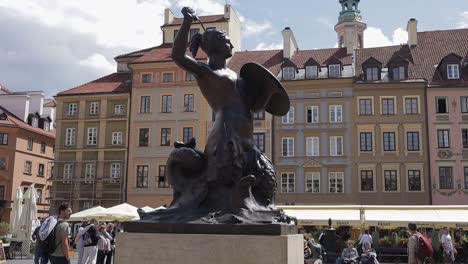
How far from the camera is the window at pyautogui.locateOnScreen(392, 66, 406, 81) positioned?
35.5m

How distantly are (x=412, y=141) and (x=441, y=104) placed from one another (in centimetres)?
301

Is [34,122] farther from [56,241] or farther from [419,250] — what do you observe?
[56,241]

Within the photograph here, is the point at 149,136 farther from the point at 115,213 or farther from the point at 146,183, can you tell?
the point at 115,213

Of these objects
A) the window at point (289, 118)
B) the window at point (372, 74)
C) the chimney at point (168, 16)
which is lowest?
the window at point (289, 118)

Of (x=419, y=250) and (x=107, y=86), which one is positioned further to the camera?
(x=107, y=86)

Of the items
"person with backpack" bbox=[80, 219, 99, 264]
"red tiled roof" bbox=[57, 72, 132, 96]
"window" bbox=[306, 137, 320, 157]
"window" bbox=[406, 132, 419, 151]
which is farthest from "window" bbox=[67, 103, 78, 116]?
"person with backpack" bbox=[80, 219, 99, 264]

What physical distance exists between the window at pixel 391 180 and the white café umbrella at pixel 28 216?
71.7 ft

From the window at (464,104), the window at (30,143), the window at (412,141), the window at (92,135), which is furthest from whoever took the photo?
the window at (30,143)

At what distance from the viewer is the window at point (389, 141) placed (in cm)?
3494

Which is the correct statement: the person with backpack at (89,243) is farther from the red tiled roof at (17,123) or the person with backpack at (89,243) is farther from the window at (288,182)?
the red tiled roof at (17,123)

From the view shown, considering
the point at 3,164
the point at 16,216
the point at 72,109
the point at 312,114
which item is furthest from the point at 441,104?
the point at 3,164

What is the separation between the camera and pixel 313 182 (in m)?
35.4

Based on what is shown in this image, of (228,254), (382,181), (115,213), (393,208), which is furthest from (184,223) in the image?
(382,181)

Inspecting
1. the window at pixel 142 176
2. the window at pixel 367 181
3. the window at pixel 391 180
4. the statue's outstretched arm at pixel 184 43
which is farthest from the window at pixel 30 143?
the statue's outstretched arm at pixel 184 43
